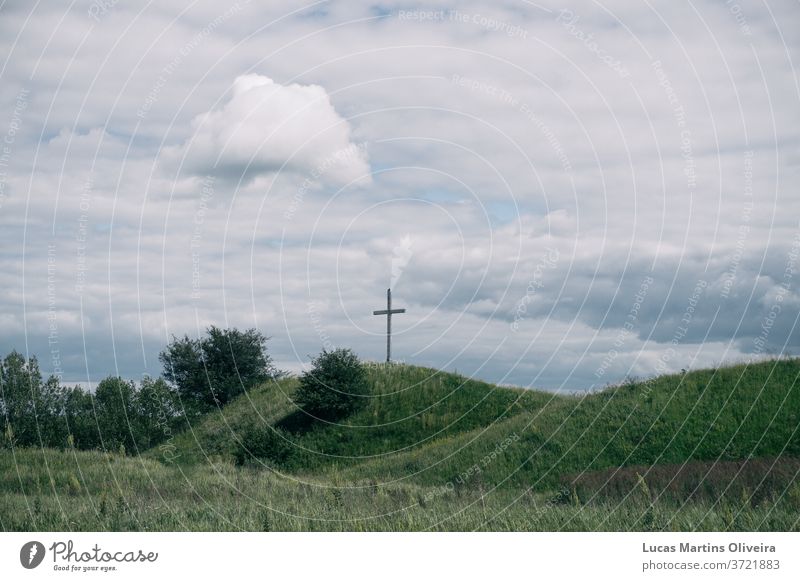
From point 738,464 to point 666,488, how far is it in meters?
2.38

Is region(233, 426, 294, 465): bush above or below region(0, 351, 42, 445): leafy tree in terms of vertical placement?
below

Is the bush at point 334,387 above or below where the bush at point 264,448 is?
above

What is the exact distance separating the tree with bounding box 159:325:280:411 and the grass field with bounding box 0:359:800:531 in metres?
11.5

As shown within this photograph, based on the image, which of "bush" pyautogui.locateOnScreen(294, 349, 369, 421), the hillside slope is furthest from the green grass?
"bush" pyautogui.locateOnScreen(294, 349, 369, 421)

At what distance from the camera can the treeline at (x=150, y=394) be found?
49.8m

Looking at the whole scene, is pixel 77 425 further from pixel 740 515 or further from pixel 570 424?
pixel 740 515

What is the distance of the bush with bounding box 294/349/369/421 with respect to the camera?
3316 centimetres

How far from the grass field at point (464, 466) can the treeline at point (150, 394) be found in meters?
13.0

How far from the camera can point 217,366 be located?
165 ft

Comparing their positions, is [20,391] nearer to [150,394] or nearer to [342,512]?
[150,394]

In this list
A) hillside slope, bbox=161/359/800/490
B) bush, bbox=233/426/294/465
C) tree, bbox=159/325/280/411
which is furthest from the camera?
tree, bbox=159/325/280/411
